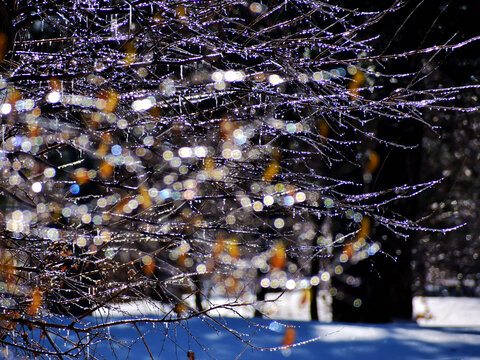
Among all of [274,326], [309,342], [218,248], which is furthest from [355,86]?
[309,342]

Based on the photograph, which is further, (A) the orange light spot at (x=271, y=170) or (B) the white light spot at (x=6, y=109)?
(A) the orange light spot at (x=271, y=170)

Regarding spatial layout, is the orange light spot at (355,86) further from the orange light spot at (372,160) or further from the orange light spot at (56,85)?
the orange light spot at (372,160)

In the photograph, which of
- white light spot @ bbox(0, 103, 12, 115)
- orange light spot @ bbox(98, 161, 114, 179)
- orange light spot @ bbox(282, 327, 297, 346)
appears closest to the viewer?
white light spot @ bbox(0, 103, 12, 115)

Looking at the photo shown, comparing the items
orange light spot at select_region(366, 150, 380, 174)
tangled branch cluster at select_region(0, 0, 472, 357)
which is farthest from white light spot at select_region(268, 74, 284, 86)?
orange light spot at select_region(366, 150, 380, 174)

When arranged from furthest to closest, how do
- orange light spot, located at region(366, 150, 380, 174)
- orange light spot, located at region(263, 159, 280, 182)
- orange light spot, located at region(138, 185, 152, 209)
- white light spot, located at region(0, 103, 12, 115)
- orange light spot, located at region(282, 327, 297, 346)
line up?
orange light spot, located at region(366, 150, 380, 174)
orange light spot, located at region(282, 327, 297, 346)
orange light spot, located at region(263, 159, 280, 182)
orange light spot, located at region(138, 185, 152, 209)
white light spot, located at region(0, 103, 12, 115)

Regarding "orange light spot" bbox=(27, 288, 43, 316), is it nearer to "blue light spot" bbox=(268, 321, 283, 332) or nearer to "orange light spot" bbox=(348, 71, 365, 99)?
"blue light spot" bbox=(268, 321, 283, 332)

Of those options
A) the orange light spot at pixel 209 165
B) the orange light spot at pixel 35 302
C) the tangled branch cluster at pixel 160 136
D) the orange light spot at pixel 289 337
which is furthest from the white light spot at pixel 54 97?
the orange light spot at pixel 289 337

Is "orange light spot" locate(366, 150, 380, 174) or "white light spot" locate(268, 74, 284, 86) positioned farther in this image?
"orange light spot" locate(366, 150, 380, 174)

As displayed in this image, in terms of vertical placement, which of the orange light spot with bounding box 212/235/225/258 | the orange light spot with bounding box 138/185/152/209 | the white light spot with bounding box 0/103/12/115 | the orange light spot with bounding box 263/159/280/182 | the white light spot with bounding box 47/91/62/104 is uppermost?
the white light spot with bounding box 47/91/62/104

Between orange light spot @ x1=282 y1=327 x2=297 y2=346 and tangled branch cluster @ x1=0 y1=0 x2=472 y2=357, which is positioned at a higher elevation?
tangled branch cluster @ x1=0 y1=0 x2=472 y2=357

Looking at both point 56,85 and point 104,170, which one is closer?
point 56,85

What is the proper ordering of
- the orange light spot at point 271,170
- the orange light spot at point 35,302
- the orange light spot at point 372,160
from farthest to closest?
the orange light spot at point 372,160 → the orange light spot at point 271,170 → the orange light spot at point 35,302

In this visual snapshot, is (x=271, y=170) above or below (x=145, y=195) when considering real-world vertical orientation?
above

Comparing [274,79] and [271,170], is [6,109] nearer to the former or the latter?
[274,79]
